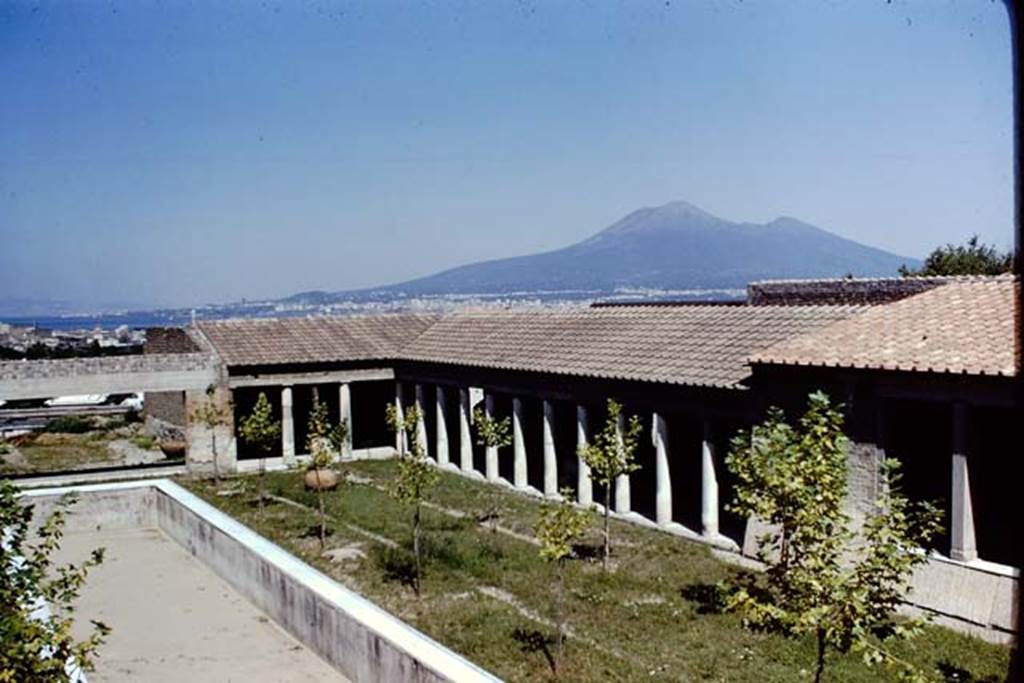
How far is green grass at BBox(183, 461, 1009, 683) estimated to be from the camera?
43.8ft

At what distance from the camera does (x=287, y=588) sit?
1536cm

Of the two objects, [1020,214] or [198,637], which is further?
[198,637]

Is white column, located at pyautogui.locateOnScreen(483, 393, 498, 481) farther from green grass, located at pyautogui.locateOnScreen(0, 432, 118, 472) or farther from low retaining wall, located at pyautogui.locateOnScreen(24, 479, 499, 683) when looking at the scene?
green grass, located at pyautogui.locateOnScreen(0, 432, 118, 472)

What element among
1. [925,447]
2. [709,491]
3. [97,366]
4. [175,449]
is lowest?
[175,449]

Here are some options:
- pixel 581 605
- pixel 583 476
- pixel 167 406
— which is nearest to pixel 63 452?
pixel 167 406

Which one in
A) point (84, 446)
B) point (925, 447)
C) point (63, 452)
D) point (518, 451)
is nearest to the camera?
point (925, 447)

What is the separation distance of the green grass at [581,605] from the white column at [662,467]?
2.42ft

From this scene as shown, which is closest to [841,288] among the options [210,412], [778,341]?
[778,341]

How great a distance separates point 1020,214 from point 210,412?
1117 inches

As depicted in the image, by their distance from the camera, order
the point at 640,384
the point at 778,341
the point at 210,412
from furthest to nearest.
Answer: the point at 210,412 < the point at 640,384 < the point at 778,341

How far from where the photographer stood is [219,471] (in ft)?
105

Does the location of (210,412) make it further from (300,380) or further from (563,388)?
(563,388)

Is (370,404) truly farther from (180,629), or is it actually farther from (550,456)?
(180,629)

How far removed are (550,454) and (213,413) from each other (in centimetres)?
1054
